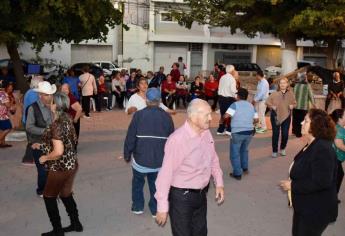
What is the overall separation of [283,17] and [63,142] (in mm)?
16192

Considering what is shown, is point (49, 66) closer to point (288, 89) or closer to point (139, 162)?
point (288, 89)

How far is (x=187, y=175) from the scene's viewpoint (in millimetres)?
4430

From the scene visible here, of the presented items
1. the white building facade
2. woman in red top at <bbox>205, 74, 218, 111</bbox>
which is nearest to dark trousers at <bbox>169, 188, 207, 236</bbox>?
woman in red top at <bbox>205, 74, 218, 111</bbox>

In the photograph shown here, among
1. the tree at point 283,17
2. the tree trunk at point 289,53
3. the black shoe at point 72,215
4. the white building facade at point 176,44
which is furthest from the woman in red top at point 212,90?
the white building facade at point 176,44

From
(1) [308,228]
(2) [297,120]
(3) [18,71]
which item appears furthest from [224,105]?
(1) [308,228]

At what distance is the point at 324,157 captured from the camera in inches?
169

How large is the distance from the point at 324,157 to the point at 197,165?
106cm

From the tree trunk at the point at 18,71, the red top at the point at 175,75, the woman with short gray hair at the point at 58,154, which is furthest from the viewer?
the red top at the point at 175,75

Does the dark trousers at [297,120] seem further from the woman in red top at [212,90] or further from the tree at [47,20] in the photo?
the tree at [47,20]

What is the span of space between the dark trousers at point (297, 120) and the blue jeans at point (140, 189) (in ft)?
23.3

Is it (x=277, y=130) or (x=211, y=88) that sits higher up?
(x=211, y=88)

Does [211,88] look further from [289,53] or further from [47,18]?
[47,18]

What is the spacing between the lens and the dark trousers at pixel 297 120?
13028 millimetres

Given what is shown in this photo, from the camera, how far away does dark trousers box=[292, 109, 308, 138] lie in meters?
13.0
